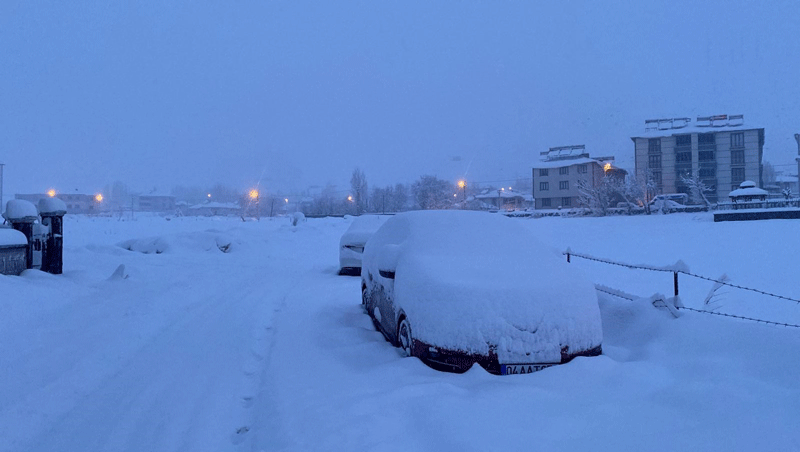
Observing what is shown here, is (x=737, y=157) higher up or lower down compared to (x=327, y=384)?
higher up

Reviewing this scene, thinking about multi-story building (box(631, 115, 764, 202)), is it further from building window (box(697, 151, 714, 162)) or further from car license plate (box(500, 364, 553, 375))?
car license plate (box(500, 364, 553, 375))

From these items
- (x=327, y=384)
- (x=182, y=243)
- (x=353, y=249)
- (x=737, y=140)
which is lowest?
(x=327, y=384)

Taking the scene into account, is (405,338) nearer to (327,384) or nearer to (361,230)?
(327,384)

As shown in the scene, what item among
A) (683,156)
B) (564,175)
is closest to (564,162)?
(564,175)

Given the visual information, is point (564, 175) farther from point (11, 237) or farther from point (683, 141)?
point (11, 237)

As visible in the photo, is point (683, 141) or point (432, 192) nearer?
point (683, 141)

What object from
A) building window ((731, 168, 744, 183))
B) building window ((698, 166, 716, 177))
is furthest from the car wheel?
building window ((731, 168, 744, 183))

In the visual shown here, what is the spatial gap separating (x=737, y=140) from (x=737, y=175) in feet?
13.5

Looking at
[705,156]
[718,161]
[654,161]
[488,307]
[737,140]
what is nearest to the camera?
[488,307]

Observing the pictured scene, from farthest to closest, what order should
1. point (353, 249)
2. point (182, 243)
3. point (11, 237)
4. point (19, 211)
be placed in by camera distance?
point (182, 243) < point (353, 249) < point (19, 211) < point (11, 237)

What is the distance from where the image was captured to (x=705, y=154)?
196 feet

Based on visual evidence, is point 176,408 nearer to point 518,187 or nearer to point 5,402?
point 5,402

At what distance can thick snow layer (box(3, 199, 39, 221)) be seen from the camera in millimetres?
9502

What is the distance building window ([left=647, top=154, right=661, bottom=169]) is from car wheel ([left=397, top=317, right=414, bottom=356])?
6523 cm
